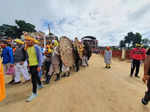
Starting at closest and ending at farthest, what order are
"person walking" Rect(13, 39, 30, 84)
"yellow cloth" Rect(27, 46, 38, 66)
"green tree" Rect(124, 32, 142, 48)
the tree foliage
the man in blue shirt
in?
"yellow cloth" Rect(27, 46, 38, 66) < "person walking" Rect(13, 39, 30, 84) < the man in blue shirt < the tree foliage < "green tree" Rect(124, 32, 142, 48)

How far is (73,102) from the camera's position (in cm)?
192

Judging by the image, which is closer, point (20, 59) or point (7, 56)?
point (20, 59)

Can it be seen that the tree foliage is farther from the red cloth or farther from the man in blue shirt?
the red cloth

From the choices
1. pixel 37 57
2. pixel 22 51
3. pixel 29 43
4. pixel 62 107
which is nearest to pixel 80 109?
pixel 62 107

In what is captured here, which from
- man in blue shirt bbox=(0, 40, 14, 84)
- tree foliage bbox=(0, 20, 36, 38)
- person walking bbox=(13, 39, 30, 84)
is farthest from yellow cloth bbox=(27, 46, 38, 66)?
tree foliage bbox=(0, 20, 36, 38)

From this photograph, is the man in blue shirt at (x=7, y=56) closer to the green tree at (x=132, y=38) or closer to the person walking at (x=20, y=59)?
the person walking at (x=20, y=59)

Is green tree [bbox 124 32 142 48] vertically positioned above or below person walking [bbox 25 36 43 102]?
above

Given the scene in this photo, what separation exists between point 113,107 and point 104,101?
24 cm

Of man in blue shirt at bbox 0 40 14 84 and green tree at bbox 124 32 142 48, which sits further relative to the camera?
green tree at bbox 124 32 142 48

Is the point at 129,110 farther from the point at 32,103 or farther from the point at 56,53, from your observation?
the point at 56,53

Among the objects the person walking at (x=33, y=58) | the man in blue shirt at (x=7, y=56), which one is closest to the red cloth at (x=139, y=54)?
the person walking at (x=33, y=58)

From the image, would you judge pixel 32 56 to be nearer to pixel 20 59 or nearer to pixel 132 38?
pixel 20 59

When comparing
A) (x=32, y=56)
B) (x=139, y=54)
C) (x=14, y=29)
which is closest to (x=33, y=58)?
(x=32, y=56)

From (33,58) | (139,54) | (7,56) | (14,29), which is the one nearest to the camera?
(33,58)
